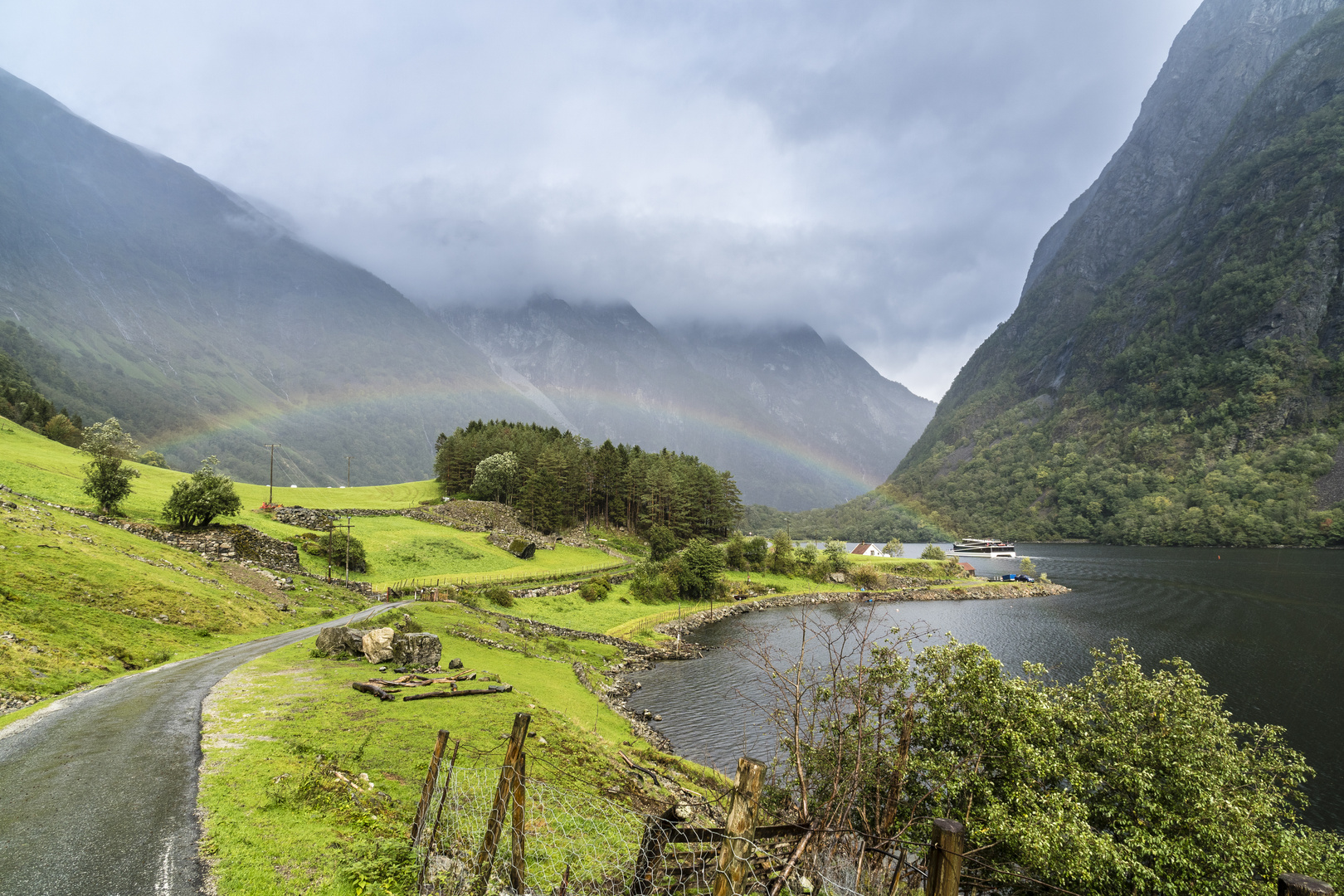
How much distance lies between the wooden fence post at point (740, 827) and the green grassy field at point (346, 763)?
5416 mm

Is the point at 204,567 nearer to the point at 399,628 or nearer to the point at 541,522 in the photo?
the point at 399,628

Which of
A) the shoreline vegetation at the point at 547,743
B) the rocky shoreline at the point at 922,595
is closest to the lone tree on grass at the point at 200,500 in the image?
the shoreline vegetation at the point at 547,743

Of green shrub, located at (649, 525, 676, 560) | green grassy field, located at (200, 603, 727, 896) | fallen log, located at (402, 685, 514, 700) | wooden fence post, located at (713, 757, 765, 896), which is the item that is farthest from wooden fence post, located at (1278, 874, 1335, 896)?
green shrub, located at (649, 525, 676, 560)

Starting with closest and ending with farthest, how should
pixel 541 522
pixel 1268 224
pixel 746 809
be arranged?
1. pixel 746 809
2. pixel 541 522
3. pixel 1268 224

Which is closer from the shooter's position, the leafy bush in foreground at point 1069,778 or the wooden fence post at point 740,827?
the wooden fence post at point 740,827

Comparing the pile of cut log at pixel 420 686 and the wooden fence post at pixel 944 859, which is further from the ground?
the wooden fence post at pixel 944 859

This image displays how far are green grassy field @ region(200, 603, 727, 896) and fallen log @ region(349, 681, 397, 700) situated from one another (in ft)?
1.12

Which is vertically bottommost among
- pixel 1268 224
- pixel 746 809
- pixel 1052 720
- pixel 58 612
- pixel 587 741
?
pixel 587 741

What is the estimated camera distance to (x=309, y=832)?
350 inches

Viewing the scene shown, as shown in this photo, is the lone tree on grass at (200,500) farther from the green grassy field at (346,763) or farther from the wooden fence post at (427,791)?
the wooden fence post at (427,791)

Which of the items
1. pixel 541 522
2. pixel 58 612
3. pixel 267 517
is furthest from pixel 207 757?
pixel 541 522

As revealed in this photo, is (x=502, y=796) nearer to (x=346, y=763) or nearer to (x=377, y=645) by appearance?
(x=346, y=763)

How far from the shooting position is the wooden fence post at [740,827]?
17.1 ft

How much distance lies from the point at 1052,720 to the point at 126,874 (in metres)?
16.9
